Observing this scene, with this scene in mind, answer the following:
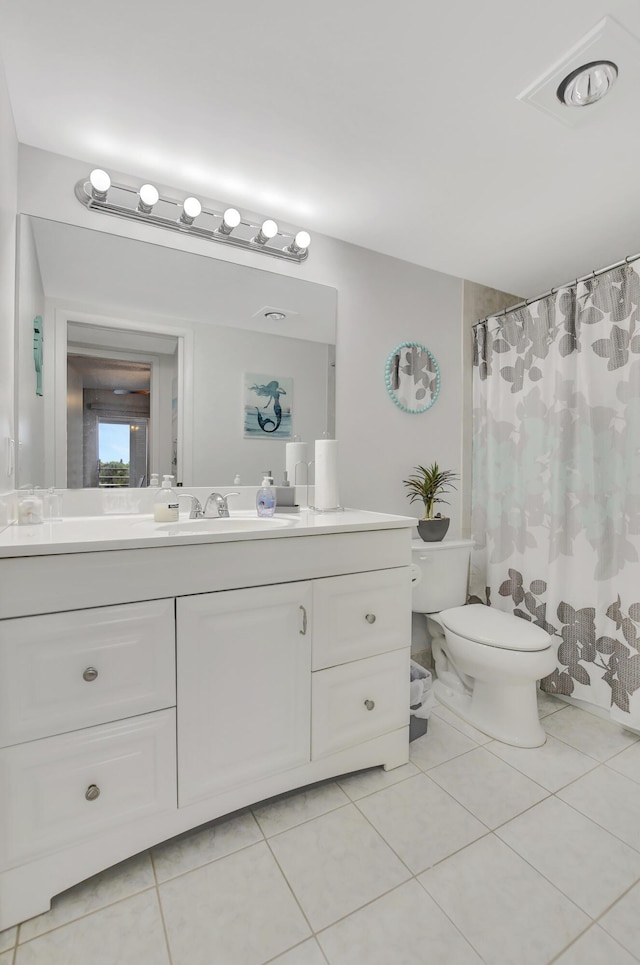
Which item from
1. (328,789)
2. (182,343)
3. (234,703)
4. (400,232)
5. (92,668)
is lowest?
(328,789)

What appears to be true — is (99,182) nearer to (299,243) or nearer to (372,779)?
(299,243)

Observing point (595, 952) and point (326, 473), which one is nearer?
point (595, 952)

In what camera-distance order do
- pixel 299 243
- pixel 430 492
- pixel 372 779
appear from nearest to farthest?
pixel 372 779 → pixel 299 243 → pixel 430 492

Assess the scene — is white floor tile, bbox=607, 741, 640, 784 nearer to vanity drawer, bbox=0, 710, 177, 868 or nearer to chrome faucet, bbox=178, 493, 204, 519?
vanity drawer, bbox=0, 710, 177, 868

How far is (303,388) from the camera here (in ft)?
6.75

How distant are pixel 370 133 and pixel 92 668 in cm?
179

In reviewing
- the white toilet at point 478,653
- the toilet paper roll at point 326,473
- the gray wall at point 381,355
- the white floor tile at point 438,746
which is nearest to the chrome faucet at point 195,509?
the toilet paper roll at point 326,473

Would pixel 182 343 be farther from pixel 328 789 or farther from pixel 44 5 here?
pixel 328 789

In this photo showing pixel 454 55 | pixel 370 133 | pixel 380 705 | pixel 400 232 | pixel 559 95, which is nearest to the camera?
pixel 454 55

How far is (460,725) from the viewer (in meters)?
1.93

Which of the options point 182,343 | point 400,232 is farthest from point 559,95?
point 182,343

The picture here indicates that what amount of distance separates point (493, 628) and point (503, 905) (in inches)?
36.4

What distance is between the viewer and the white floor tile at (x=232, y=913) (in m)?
1.01

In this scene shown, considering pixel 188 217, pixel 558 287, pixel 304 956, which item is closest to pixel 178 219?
Result: pixel 188 217
